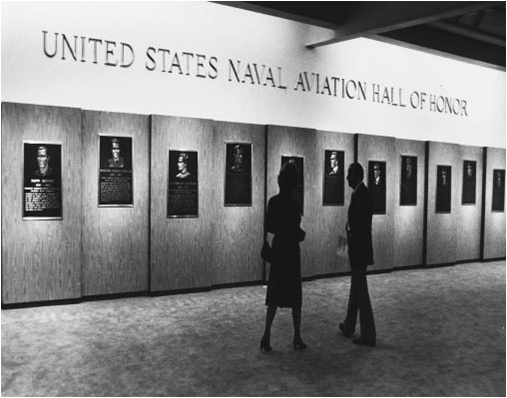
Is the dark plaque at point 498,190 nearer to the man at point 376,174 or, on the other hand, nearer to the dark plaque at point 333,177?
the man at point 376,174

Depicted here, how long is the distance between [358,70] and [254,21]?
280 centimetres

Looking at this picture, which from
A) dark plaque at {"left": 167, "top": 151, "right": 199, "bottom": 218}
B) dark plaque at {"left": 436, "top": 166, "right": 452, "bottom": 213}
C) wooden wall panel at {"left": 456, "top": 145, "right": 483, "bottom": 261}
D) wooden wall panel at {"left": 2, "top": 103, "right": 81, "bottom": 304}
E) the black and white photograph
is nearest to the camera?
the black and white photograph

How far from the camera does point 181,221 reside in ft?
27.7

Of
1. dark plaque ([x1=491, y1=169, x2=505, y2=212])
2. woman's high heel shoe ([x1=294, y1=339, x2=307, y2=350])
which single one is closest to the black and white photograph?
woman's high heel shoe ([x1=294, y1=339, x2=307, y2=350])

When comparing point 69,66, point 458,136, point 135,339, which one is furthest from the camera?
point 458,136

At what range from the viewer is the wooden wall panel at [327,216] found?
9992 millimetres

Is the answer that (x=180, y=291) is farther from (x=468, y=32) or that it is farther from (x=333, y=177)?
(x=468, y=32)

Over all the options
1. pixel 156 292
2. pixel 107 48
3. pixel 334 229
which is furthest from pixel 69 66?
pixel 334 229

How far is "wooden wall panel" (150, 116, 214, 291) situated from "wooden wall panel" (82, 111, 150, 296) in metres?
0.16

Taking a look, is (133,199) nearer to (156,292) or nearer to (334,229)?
(156,292)

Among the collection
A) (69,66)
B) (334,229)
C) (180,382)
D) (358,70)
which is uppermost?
(358,70)

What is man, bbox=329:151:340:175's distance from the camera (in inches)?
400

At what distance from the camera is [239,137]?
908 centimetres

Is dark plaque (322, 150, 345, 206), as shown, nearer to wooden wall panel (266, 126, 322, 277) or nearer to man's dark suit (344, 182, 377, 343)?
wooden wall panel (266, 126, 322, 277)
